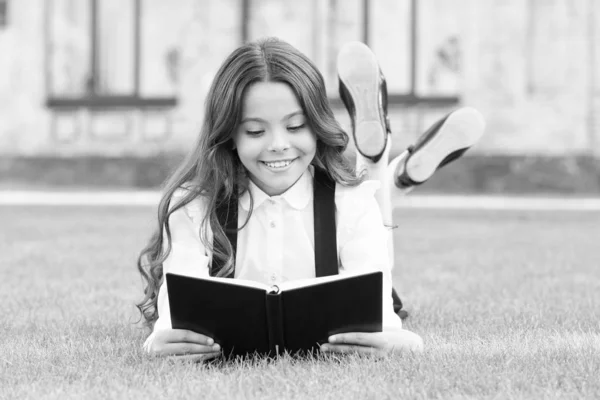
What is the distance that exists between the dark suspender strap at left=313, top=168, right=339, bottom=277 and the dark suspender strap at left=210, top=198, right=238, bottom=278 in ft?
0.76

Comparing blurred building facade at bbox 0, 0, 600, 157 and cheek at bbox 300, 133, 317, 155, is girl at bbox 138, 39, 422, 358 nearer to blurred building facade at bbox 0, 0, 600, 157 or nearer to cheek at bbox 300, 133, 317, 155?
cheek at bbox 300, 133, 317, 155

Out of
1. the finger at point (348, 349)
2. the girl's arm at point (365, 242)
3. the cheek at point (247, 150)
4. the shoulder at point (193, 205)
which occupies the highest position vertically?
the cheek at point (247, 150)

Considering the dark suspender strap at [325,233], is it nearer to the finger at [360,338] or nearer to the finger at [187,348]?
the finger at [360,338]

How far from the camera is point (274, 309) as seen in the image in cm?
228

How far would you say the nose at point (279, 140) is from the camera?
2.53m

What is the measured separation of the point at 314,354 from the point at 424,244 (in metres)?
3.94

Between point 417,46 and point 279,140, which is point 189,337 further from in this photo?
Result: point 417,46

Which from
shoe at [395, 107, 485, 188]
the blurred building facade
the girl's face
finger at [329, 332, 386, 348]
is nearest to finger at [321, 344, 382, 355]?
finger at [329, 332, 386, 348]

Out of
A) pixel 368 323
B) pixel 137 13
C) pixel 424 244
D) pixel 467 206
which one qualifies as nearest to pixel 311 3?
pixel 137 13

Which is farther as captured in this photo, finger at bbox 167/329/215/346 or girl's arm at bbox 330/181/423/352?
girl's arm at bbox 330/181/423/352

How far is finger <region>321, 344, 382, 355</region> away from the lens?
2414 mm

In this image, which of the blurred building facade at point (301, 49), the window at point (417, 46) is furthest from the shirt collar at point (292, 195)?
the window at point (417, 46)

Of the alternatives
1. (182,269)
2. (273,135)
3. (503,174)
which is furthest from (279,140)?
(503,174)

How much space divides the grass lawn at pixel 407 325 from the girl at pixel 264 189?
0.23 m
